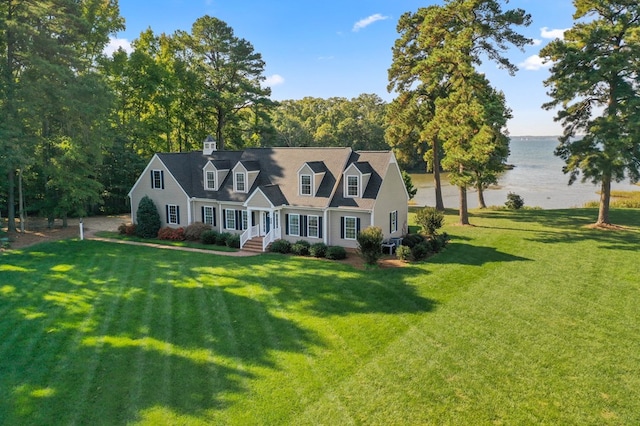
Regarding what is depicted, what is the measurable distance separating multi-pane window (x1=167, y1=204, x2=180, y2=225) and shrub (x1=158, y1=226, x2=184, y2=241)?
120 cm

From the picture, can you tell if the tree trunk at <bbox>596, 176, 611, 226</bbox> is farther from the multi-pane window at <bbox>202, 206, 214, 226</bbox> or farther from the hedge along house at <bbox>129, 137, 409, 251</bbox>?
the multi-pane window at <bbox>202, 206, 214, 226</bbox>

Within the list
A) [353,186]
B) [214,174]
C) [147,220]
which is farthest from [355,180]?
[147,220]

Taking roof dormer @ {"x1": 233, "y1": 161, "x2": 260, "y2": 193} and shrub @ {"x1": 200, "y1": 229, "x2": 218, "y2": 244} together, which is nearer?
shrub @ {"x1": 200, "y1": 229, "x2": 218, "y2": 244}

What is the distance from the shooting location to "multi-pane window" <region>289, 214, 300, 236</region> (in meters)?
23.1

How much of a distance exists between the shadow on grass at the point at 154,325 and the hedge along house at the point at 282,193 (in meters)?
3.31

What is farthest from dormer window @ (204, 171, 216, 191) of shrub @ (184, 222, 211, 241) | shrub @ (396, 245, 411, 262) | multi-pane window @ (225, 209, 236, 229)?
shrub @ (396, 245, 411, 262)

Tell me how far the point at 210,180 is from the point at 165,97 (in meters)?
15.9

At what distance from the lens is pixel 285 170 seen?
998 inches

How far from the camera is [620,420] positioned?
28.8 feet

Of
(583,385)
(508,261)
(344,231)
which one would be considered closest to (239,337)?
(583,385)

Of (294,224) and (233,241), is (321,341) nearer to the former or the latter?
(294,224)

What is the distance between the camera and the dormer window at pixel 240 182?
2547cm

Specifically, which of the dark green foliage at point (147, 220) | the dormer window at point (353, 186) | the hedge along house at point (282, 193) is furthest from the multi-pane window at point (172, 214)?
the dormer window at point (353, 186)

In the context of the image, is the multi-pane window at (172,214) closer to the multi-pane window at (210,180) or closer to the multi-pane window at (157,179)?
the multi-pane window at (157,179)
